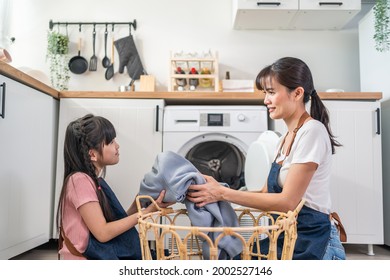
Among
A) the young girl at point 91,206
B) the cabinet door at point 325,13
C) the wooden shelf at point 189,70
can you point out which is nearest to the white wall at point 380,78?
the cabinet door at point 325,13

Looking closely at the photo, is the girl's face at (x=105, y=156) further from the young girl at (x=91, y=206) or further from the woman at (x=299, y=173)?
the woman at (x=299, y=173)

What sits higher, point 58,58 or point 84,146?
point 58,58

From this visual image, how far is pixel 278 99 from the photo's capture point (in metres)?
0.96

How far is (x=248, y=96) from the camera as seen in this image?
6.30ft

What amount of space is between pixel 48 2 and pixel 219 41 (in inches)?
46.1

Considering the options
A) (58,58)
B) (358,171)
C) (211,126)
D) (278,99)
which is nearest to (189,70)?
(211,126)

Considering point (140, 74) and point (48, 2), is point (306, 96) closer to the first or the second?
point (140, 74)

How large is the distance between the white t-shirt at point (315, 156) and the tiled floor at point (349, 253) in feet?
3.42

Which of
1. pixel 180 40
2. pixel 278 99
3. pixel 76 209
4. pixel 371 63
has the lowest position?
pixel 76 209

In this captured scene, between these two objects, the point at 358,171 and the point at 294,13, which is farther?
the point at 294,13

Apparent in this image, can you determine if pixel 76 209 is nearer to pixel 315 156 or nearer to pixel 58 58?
pixel 315 156

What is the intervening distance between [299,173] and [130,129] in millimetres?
1222

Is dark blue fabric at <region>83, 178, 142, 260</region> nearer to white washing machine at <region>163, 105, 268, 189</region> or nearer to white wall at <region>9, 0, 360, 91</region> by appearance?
white washing machine at <region>163, 105, 268, 189</region>
